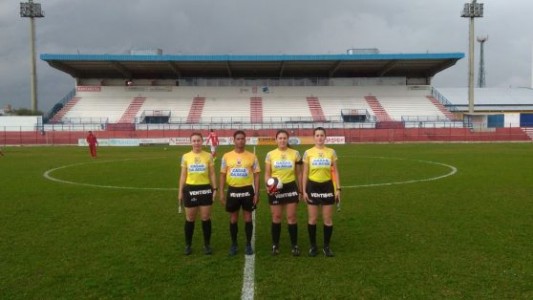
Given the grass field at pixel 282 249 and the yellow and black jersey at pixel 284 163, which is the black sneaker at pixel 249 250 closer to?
the grass field at pixel 282 249

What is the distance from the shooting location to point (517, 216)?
30.8 feet

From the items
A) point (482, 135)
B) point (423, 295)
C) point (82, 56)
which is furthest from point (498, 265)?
point (82, 56)

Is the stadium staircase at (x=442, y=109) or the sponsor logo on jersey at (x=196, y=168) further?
the stadium staircase at (x=442, y=109)

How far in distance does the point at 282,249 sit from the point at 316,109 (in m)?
52.6

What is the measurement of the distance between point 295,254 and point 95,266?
3014mm

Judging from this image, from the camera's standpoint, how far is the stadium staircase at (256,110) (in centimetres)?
5662

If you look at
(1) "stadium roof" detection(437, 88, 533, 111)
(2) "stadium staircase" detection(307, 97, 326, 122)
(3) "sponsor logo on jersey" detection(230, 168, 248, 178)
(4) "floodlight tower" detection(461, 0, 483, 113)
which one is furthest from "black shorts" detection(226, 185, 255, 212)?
(1) "stadium roof" detection(437, 88, 533, 111)

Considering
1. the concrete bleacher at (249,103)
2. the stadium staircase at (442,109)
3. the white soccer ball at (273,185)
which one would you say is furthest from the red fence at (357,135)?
the white soccer ball at (273,185)

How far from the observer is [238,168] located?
686 centimetres

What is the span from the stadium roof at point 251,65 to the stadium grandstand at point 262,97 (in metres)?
0.13

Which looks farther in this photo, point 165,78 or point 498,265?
point 165,78

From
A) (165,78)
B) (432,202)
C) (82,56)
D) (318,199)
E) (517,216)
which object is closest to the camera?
(318,199)

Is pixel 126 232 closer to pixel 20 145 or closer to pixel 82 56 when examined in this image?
pixel 20 145

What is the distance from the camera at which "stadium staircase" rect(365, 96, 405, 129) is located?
5447 centimetres
